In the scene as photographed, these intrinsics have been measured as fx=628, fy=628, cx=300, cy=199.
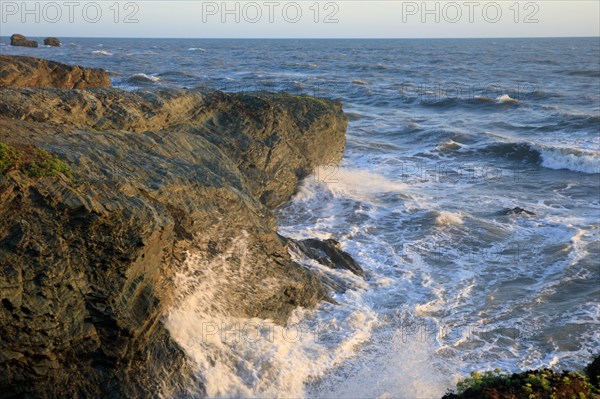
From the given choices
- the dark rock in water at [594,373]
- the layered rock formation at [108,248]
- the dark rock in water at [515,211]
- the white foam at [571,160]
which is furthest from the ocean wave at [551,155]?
the dark rock in water at [594,373]

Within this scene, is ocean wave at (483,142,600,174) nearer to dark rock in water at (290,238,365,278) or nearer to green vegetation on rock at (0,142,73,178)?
dark rock in water at (290,238,365,278)

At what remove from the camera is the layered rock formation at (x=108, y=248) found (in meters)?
7.34

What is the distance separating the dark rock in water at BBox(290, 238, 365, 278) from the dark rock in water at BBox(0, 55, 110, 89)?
918cm

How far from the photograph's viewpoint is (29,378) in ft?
24.1

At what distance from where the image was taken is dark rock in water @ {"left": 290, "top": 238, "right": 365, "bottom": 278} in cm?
1268

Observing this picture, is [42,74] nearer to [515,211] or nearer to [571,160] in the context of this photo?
[515,211]

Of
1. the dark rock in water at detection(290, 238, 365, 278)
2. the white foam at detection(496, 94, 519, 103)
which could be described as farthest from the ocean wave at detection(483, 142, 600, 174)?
the dark rock in water at detection(290, 238, 365, 278)

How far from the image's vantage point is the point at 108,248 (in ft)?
25.7

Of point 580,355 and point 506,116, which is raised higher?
point 506,116

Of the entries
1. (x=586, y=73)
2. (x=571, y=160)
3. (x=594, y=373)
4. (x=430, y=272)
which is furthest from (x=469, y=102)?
(x=594, y=373)

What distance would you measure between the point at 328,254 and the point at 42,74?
12.1 m

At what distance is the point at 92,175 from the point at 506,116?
31.0m

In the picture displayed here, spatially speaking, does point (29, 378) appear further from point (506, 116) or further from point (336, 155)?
point (506, 116)

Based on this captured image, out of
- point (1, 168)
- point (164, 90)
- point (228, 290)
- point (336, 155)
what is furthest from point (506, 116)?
point (1, 168)
